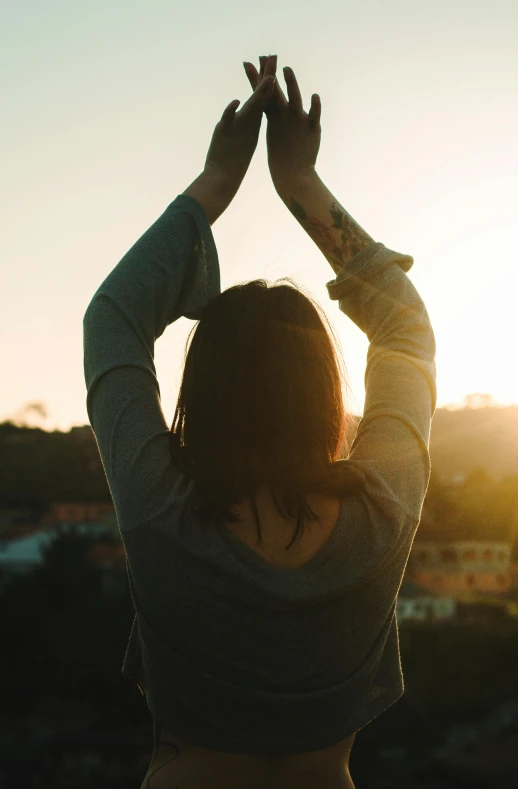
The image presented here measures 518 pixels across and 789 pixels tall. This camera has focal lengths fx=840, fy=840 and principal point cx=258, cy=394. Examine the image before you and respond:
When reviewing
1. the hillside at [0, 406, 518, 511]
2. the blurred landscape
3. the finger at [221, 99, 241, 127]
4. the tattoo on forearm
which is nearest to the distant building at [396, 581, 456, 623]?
the blurred landscape

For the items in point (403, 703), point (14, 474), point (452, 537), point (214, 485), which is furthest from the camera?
point (14, 474)

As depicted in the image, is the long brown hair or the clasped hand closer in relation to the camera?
the long brown hair

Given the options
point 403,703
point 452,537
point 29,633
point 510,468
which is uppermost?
point 510,468

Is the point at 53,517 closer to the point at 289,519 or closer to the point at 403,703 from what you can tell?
the point at 403,703

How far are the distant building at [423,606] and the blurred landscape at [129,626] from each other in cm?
7

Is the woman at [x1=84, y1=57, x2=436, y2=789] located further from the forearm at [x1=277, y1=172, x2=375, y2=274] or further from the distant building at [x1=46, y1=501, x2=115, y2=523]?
the distant building at [x1=46, y1=501, x2=115, y2=523]

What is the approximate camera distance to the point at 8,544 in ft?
113

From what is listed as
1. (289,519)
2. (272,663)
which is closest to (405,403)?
(289,519)

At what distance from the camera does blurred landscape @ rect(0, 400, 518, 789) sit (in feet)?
86.8

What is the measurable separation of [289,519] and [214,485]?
89mm

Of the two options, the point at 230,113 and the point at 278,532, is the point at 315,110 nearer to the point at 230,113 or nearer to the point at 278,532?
the point at 230,113

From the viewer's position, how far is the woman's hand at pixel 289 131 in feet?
3.62

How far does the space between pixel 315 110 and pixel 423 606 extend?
102ft

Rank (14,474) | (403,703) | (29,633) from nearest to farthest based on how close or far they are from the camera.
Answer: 1. (403,703)
2. (29,633)
3. (14,474)
